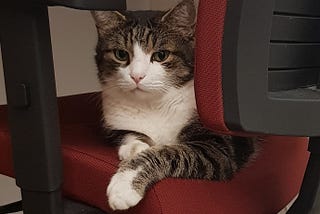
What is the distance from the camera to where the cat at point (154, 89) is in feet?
2.60

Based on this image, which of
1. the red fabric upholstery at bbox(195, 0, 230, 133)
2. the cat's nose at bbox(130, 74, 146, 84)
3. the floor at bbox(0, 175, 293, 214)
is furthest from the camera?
the floor at bbox(0, 175, 293, 214)

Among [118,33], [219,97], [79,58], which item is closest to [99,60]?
[118,33]

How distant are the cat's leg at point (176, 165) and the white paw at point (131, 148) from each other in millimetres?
11

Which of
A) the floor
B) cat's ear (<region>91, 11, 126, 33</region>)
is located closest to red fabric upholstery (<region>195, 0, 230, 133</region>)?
cat's ear (<region>91, 11, 126, 33</region>)

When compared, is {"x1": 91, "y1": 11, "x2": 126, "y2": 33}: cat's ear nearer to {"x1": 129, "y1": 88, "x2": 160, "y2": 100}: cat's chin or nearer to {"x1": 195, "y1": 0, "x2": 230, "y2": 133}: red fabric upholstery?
{"x1": 129, "y1": 88, "x2": 160, "y2": 100}: cat's chin

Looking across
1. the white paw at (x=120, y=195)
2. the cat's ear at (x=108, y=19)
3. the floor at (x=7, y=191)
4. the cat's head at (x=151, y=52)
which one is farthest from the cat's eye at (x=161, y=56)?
the floor at (x=7, y=191)

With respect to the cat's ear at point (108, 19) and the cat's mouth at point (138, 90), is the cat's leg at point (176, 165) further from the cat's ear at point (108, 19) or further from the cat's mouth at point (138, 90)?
the cat's ear at point (108, 19)

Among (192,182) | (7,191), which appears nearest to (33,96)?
(192,182)

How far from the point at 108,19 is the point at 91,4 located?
432 mm

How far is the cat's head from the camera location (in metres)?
0.87

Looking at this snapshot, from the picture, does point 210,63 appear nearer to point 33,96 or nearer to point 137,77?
point 33,96

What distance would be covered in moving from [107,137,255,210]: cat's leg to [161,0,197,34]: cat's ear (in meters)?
0.24

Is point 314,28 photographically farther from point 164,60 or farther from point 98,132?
point 98,132

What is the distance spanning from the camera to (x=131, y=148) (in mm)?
788
